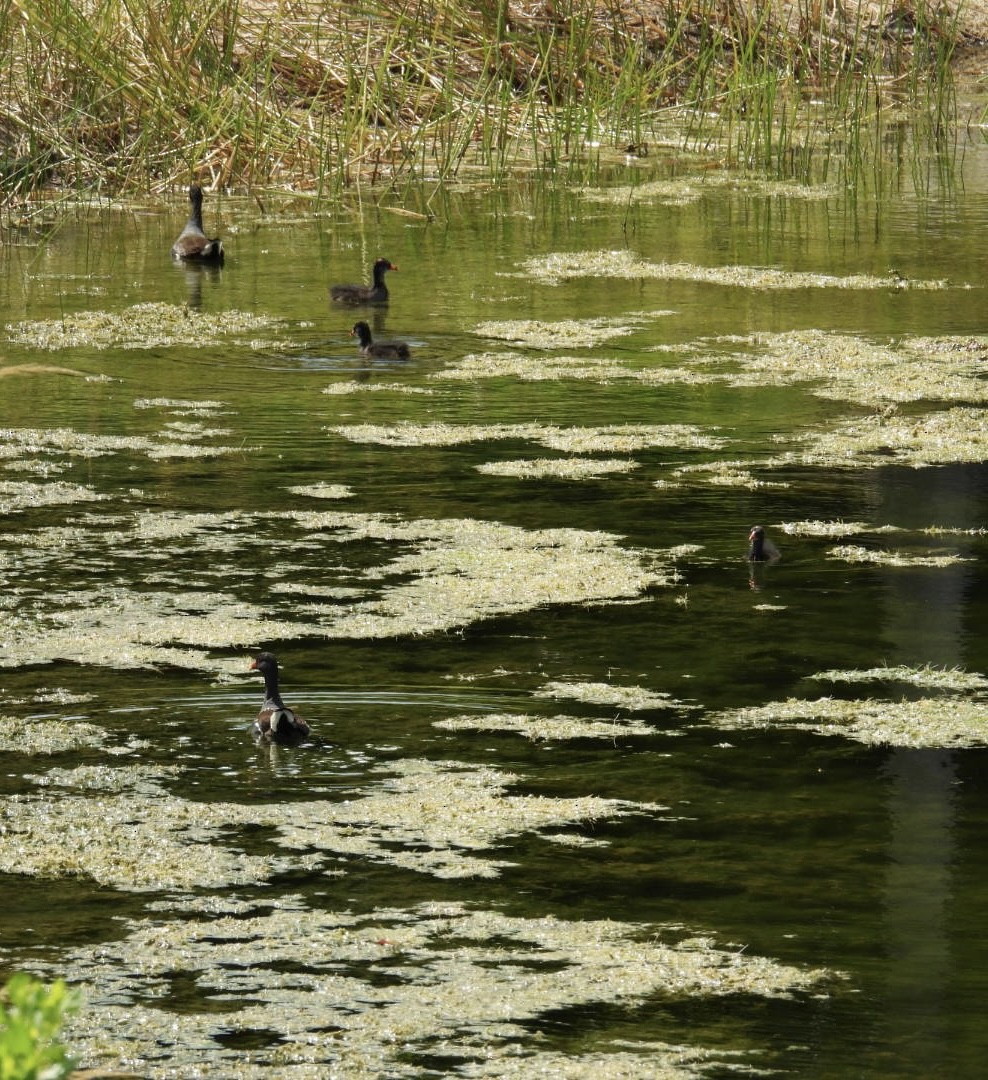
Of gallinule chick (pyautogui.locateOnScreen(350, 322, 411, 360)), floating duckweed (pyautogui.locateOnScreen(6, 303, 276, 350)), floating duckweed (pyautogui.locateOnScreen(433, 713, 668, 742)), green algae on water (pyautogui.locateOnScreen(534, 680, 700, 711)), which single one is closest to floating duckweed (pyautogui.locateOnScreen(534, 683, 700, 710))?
green algae on water (pyautogui.locateOnScreen(534, 680, 700, 711))

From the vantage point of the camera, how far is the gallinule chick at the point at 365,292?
38.5ft

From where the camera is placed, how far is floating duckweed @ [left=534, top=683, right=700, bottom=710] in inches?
231

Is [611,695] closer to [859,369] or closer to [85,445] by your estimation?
[85,445]

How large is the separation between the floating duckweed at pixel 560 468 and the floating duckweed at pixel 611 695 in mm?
2462

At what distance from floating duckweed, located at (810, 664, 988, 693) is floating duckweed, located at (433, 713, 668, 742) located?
73 centimetres

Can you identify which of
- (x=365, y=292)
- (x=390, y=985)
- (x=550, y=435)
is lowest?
(x=390, y=985)

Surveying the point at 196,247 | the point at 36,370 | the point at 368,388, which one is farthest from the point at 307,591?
the point at 196,247

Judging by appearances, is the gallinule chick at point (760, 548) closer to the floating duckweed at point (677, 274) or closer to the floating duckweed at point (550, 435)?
the floating duckweed at point (550, 435)

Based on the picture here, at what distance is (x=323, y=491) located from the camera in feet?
26.9

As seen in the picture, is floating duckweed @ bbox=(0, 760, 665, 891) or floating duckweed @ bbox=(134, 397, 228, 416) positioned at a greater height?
floating duckweed @ bbox=(134, 397, 228, 416)

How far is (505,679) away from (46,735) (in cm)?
131

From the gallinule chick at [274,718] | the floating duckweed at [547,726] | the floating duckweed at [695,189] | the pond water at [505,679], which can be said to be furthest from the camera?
the floating duckweed at [695,189]

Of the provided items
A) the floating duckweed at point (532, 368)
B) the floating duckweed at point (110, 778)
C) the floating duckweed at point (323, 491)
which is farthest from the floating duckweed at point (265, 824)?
the floating duckweed at point (532, 368)

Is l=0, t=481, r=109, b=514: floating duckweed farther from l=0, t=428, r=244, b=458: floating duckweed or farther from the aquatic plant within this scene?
the aquatic plant
